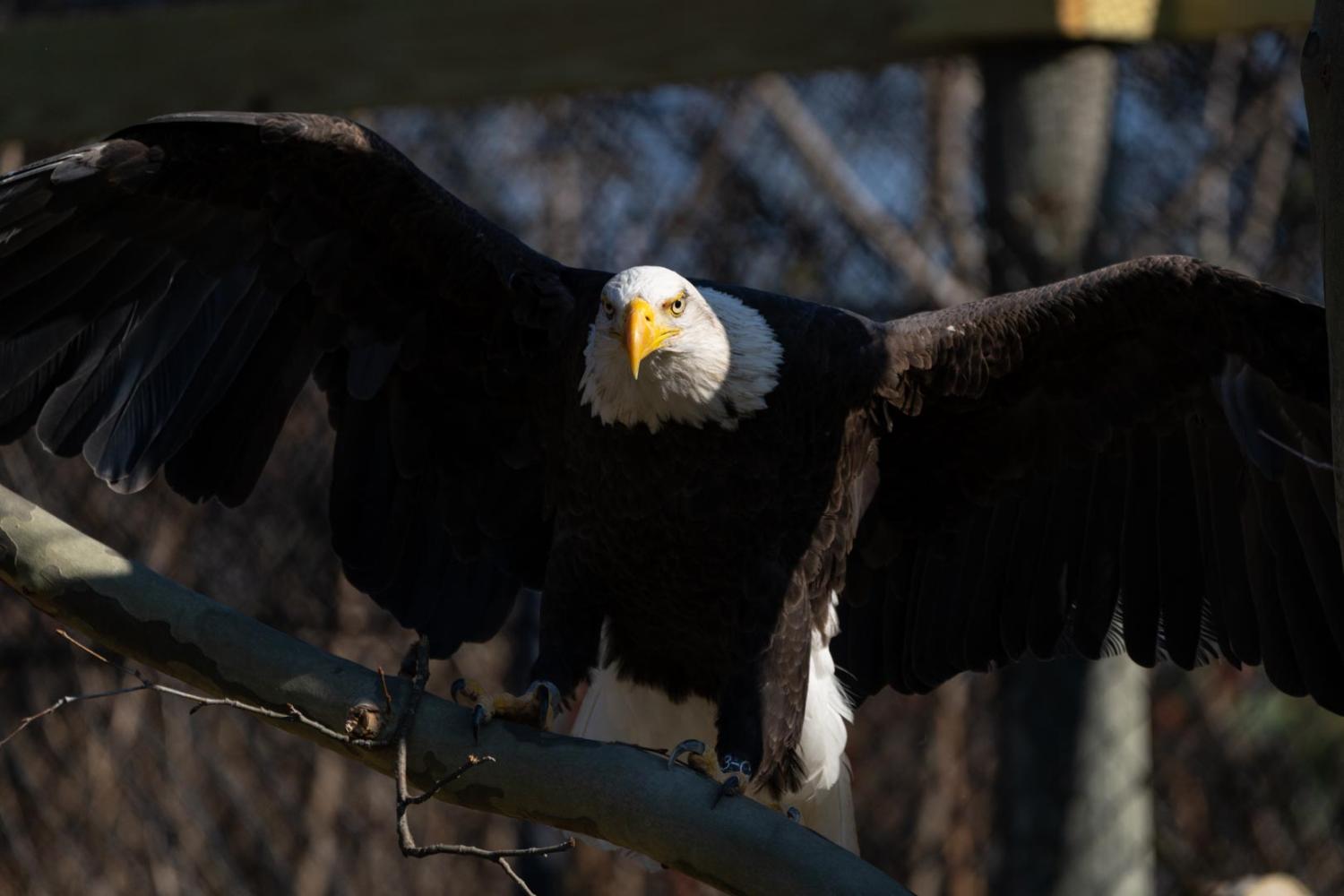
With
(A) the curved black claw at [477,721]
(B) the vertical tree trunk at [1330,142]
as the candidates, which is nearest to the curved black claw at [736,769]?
(A) the curved black claw at [477,721]

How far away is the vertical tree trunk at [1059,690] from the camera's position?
3.31 metres

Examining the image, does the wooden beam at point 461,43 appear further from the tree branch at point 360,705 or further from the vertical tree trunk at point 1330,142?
the tree branch at point 360,705

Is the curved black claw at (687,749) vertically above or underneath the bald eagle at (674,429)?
underneath

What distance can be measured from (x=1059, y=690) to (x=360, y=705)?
68.5 inches

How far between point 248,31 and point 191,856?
2.00m

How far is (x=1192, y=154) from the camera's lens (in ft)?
13.4

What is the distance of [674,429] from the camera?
9.10 ft

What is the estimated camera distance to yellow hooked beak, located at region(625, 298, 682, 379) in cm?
256

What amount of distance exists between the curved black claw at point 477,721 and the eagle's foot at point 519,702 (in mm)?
157

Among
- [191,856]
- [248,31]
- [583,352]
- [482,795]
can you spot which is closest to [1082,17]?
[583,352]

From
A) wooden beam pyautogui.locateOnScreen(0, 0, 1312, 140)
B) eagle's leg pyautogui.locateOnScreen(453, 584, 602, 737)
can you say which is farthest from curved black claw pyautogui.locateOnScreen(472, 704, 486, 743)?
wooden beam pyautogui.locateOnScreen(0, 0, 1312, 140)

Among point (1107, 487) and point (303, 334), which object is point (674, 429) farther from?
point (1107, 487)

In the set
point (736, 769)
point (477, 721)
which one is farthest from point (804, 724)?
point (477, 721)

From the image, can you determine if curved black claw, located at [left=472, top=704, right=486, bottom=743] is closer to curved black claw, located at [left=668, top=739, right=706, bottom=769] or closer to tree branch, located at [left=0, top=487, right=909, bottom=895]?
tree branch, located at [left=0, top=487, right=909, bottom=895]
